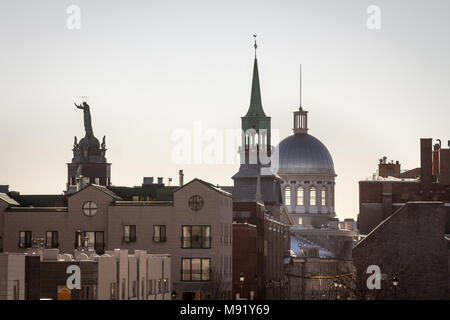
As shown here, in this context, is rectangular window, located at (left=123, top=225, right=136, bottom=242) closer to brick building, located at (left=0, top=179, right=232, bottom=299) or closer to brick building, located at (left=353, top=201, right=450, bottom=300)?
brick building, located at (left=0, top=179, right=232, bottom=299)

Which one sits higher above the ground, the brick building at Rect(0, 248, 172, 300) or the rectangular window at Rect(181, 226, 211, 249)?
the rectangular window at Rect(181, 226, 211, 249)

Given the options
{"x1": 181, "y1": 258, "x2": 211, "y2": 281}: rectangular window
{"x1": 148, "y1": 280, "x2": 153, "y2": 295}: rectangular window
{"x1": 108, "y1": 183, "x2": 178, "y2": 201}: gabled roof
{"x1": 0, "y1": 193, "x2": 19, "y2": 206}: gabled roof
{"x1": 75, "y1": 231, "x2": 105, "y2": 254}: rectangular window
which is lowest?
{"x1": 148, "y1": 280, "x2": 153, "y2": 295}: rectangular window

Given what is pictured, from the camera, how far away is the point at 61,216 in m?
128

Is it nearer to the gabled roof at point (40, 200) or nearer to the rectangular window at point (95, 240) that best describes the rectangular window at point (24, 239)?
the rectangular window at point (95, 240)

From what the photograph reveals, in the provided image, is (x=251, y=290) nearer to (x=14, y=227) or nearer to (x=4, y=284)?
(x=14, y=227)

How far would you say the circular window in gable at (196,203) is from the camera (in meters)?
126

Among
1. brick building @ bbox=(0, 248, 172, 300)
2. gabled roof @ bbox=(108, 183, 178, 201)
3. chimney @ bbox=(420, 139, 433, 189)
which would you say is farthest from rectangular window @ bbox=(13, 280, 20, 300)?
chimney @ bbox=(420, 139, 433, 189)

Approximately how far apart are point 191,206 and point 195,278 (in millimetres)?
6096

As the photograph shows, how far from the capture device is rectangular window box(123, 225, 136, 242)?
4941 inches

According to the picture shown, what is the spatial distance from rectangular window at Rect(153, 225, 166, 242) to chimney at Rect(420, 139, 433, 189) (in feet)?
82.5

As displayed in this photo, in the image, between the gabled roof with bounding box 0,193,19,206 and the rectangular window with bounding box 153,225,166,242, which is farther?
the gabled roof with bounding box 0,193,19,206

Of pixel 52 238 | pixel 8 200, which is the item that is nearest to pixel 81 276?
pixel 52 238

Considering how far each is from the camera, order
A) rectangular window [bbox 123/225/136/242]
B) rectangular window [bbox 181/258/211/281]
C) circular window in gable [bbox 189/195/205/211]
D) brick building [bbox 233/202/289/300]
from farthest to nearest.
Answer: brick building [bbox 233/202/289/300] → circular window in gable [bbox 189/195/205/211] → rectangular window [bbox 123/225/136/242] → rectangular window [bbox 181/258/211/281]
